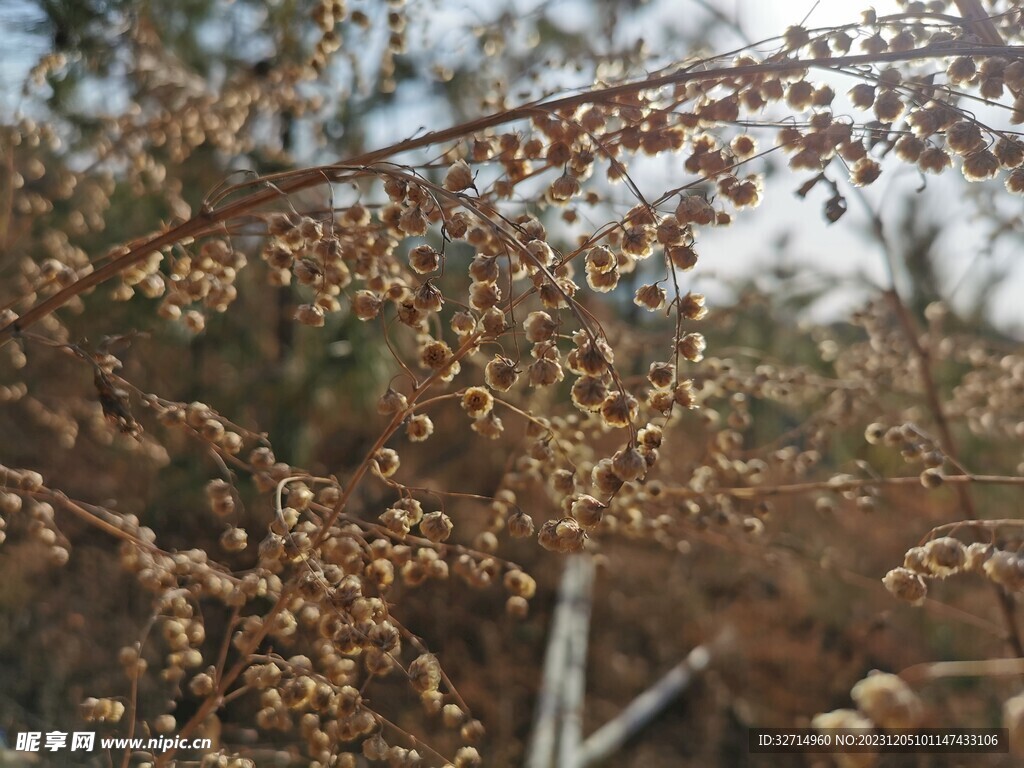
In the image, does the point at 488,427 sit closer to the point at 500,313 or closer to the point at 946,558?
the point at 500,313

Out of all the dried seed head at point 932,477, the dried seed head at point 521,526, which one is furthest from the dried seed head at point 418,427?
the dried seed head at point 932,477

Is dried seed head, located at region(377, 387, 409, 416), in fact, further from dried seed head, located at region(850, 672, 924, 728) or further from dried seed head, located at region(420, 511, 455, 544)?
dried seed head, located at region(850, 672, 924, 728)

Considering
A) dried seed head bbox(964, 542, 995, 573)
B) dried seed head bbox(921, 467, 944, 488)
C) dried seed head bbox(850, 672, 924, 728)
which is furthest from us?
dried seed head bbox(921, 467, 944, 488)

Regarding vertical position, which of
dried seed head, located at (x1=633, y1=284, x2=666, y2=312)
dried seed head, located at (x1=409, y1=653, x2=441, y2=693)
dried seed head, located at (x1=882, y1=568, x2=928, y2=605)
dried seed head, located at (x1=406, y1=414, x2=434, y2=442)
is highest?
dried seed head, located at (x1=633, y1=284, x2=666, y2=312)

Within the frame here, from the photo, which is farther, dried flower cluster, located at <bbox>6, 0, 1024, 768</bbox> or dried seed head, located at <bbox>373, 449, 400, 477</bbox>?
dried seed head, located at <bbox>373, 449, 400, 477</bbox>

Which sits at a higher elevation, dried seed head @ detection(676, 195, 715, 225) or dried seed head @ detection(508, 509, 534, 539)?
dried seed head @ detection(676, 195, 715, 225)

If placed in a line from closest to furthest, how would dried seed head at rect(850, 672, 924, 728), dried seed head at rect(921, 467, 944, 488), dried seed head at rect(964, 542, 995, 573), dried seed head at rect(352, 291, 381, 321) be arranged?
dried seed head at rect(850, 672, 924, 728) < dried seed head at rect(964, 542, 995, 573) < dried seed head at rect(352, 291, 381, 321) < dried seed head at rect(921, 467, 944, 488)

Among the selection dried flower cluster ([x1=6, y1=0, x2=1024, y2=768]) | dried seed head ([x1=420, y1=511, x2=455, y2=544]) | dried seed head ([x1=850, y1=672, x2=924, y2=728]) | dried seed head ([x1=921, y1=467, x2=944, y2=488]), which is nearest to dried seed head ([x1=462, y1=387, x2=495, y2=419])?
dried flower cluster ([x1=6, y1=0, x2=1024, y2=768])

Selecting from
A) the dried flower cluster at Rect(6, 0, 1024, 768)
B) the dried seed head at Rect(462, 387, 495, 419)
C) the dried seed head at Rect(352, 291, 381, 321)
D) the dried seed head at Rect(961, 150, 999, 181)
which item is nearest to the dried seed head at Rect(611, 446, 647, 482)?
the dried flower cluster at Rect(6, 0, 1024, 768)

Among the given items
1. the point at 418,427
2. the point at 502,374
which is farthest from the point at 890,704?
the point at 418,427

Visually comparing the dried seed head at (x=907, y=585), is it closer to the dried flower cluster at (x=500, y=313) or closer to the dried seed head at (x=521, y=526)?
the dried flower cluster at (x=500, y=313)

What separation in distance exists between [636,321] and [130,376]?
1.83m

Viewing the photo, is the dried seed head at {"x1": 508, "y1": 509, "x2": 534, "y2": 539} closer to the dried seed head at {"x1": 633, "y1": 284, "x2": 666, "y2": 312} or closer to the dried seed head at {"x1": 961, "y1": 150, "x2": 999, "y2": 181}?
the dried seed head at {"x1": 633, "y1": 284, "x2": 666, "y2": 312}

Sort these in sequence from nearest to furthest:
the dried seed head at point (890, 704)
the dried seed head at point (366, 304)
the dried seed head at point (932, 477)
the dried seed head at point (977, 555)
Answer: the dried seed head at point (890, 704) < the dried seed head at point (977, 555) < the dried seed head at point (366, 304) < the dried seed head at point (932, 477)
